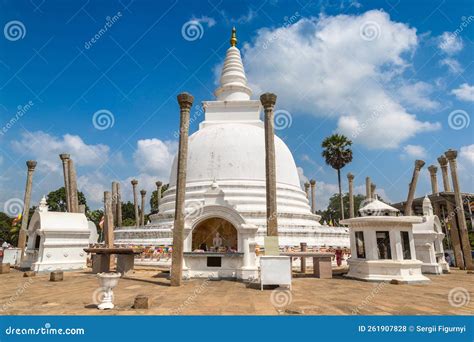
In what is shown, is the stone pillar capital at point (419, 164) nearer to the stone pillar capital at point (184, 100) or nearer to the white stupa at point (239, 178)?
the white stupa at point (239, 178)

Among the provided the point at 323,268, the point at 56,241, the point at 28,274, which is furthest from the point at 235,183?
the point at 28,274

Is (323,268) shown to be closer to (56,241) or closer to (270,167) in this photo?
(270,167)

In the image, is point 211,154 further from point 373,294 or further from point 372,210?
point 373,294

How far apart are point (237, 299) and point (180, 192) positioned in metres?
5.68

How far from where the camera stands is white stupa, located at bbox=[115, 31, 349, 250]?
24422mm

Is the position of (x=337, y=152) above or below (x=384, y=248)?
above

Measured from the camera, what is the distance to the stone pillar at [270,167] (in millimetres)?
13617

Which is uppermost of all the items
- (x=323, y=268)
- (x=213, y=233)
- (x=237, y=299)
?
(x=213, y=233)

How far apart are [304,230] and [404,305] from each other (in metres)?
14.4

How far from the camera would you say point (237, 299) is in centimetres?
1049

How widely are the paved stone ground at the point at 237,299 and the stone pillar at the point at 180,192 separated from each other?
0.83 metres

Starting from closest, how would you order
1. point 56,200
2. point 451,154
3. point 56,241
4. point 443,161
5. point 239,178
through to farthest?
point 56,241 < point 451,154 < point 443,161 < point 239,178 < point 56,200

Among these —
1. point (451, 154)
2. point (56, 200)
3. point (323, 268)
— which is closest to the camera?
point (323, 268)

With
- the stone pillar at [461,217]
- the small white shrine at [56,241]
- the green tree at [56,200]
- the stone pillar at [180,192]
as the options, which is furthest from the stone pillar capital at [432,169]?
the green tree at [56,200]
